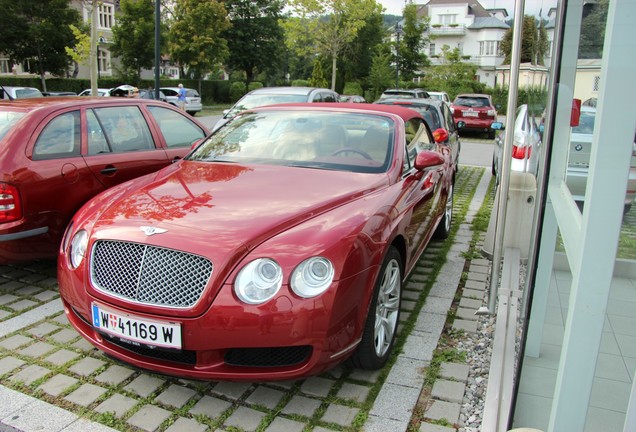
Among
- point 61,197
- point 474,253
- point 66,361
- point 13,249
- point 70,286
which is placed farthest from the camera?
point 474,253

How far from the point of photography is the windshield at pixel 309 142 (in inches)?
158

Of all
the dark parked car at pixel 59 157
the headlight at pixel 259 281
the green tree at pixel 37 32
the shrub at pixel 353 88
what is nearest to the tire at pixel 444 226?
the dark parked car at pixel 59 157

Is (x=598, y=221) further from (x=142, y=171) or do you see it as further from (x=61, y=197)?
(x=142, y=171)

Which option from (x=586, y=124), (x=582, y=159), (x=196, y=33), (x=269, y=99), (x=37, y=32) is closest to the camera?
(x=586, y=124)

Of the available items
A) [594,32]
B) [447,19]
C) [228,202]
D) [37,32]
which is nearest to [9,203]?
[228,202]

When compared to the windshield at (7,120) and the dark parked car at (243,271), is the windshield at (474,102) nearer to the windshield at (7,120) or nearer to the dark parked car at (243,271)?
the dark parked car at (243,271)

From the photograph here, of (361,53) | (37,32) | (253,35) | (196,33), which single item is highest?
(253,35)

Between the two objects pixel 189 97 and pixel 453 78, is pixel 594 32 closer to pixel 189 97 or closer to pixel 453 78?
pixel 189 97

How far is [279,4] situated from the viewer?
184 ft

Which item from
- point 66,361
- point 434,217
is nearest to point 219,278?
point 66,361

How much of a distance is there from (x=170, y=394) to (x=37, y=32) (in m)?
35.3

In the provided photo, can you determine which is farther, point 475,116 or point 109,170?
point 475,116

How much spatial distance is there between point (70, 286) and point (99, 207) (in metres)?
0.55

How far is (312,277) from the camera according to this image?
8.76 ft
